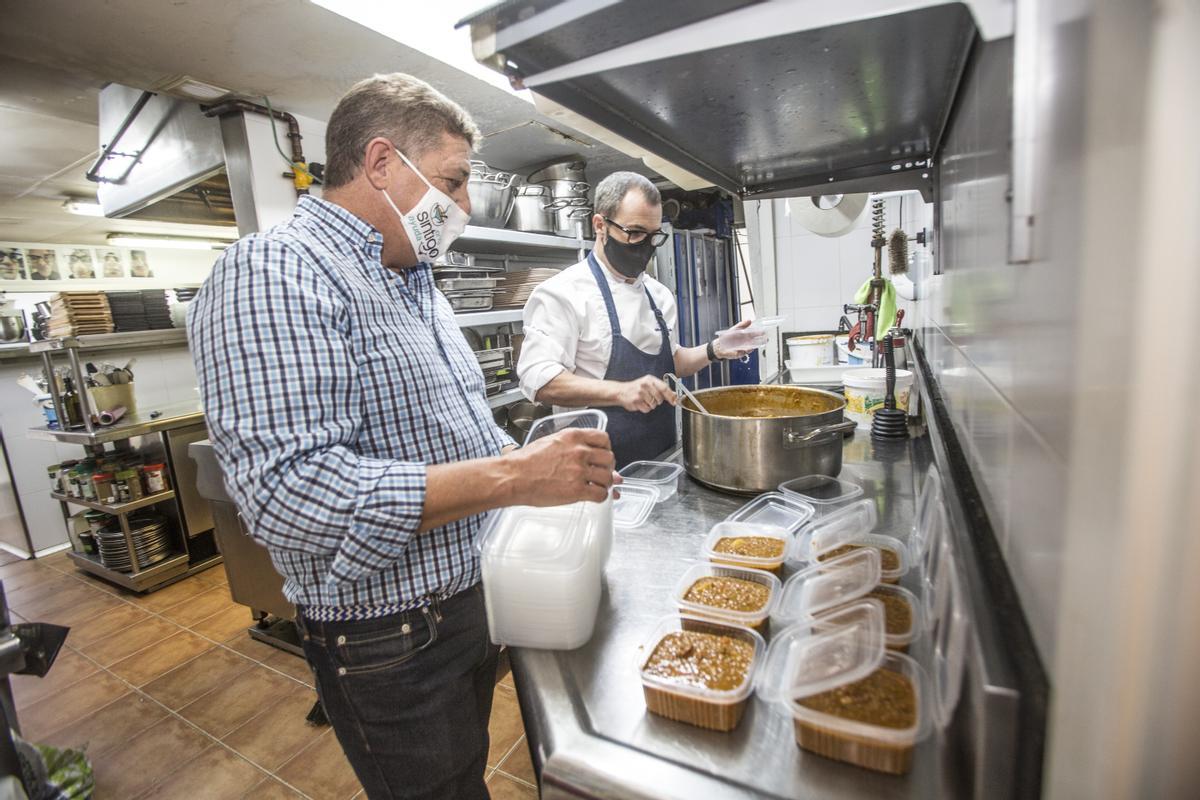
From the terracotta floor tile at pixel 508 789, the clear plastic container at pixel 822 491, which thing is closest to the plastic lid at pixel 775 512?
the clear plastic container at pixel 822 491

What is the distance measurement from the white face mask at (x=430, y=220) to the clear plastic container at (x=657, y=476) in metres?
0.79

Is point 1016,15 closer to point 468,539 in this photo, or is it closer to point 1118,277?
point 1118,277

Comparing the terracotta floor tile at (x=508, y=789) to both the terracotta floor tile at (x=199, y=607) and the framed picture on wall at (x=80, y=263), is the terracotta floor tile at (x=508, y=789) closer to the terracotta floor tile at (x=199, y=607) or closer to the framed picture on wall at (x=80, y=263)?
the terracotta floor tile at (x=199, y=607)

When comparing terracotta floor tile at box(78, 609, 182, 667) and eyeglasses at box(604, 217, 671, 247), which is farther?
terracotta floor tile at box(78, 609, 182, 667)

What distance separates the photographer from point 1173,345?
13.5 inches

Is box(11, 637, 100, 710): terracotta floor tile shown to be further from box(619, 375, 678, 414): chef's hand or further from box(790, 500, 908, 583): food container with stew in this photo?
box(790, 500, 908, 583): food container with stew

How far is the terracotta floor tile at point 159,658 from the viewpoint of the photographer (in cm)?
290

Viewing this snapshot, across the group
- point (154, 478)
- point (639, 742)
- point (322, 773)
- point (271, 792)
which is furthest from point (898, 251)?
point (154, 478)

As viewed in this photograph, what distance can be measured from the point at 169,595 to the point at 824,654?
443cm

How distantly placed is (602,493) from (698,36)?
2.20ft

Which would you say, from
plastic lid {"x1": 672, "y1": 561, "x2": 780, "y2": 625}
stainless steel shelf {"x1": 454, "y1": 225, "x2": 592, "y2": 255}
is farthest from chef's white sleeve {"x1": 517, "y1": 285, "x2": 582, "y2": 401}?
plastic lid {"x1": 672, "y1": 561, "x2": 780, "y2": 625}

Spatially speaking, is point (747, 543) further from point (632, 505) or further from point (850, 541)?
point (632, 505)

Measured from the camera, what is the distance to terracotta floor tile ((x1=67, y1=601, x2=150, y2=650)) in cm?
330

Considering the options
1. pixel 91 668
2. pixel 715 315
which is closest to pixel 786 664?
pixel 91 668
